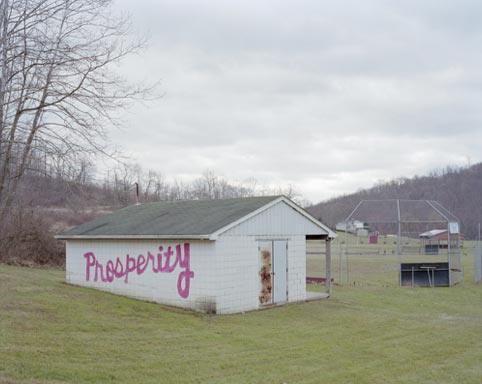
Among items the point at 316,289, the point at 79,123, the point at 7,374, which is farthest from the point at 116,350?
the point at 316,289

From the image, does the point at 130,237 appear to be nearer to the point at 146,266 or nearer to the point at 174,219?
the point at 146,266

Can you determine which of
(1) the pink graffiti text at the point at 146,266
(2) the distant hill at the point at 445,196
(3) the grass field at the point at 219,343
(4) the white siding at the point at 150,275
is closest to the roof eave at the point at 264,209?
(4) the white siding at the point at 150,275

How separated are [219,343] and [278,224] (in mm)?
7045

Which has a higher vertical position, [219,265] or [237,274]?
[219,265]

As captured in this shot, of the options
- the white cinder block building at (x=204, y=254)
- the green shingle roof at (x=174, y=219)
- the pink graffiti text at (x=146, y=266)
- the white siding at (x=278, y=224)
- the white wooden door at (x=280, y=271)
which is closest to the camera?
the white cinder block building at (x=204, y=254)

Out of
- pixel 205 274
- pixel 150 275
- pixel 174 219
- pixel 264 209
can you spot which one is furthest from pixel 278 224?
pixel 150 275

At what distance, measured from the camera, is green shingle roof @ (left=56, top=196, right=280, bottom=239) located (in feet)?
53.1

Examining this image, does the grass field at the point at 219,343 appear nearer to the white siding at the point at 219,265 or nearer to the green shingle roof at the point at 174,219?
the white siding at the point at 219,265

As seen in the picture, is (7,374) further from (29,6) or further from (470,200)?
(470,200)

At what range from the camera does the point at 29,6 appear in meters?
15.4

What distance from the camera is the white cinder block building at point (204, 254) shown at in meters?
15.5

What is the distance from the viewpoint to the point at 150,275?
16.8m

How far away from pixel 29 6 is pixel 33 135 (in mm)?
3589

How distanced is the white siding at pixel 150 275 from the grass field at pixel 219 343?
0.66 m
